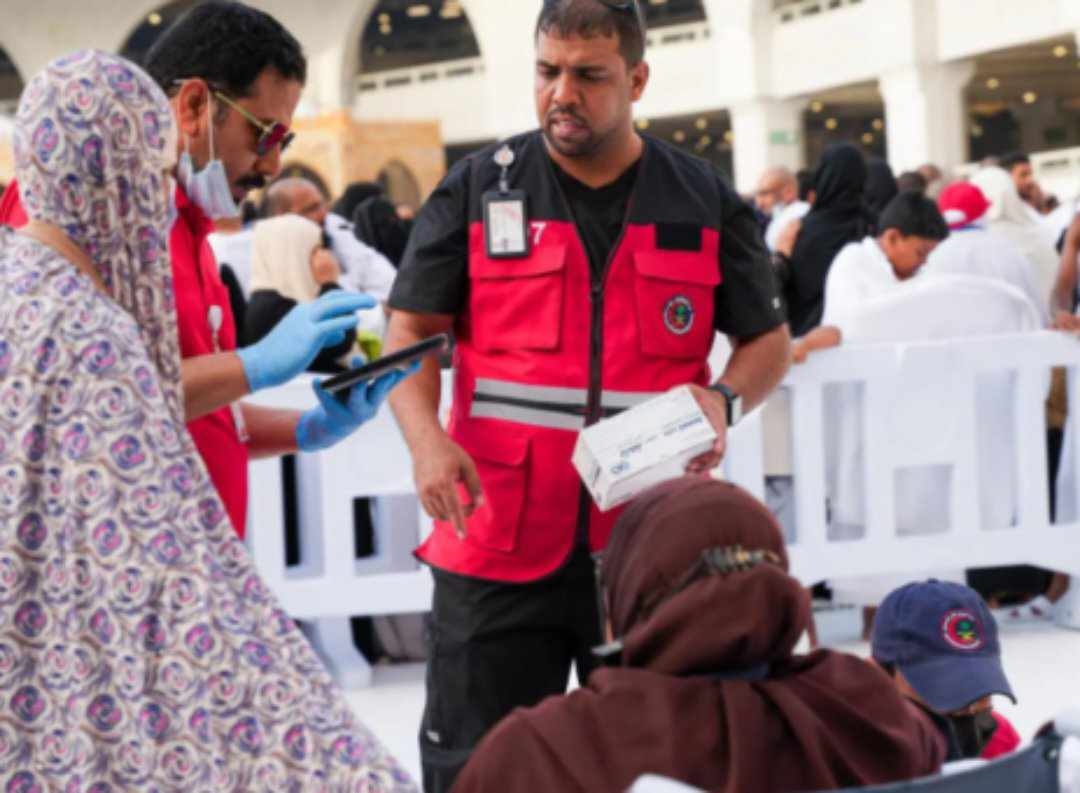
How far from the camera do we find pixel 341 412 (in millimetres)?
3051

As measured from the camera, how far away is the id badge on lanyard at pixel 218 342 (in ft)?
9.49

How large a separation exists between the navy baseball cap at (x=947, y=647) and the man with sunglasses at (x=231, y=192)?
0.99 metres

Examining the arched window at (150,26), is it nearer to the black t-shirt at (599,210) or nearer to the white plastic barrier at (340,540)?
the white plastic barrier at (340,540)

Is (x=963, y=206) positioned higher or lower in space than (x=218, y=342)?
higher

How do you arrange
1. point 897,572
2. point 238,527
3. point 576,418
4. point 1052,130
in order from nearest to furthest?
point 238,527 → point 576,418 → point 897,572 → point 1052,130

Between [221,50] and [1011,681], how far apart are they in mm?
3694

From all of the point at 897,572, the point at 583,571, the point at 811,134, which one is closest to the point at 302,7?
the point at 811,134

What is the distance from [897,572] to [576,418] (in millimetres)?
3498

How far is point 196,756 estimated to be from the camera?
2.29 m

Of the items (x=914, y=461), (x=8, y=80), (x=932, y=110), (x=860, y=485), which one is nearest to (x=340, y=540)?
(x=860, y=485)

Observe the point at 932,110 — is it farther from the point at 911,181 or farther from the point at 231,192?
the point at 231,192

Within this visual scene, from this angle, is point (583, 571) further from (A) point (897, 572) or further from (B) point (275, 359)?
(A) point (897, 572)

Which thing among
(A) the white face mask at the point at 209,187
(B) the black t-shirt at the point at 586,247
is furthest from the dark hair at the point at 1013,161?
(A) the white face mask at the point at 209,187

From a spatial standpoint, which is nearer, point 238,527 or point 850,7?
point 238,527
